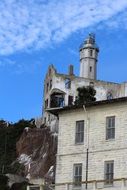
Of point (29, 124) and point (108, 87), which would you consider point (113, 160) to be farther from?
point (108, 87)

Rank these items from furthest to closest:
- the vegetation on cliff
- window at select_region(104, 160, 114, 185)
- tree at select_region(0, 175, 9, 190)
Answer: the vegetation on cliff
tree at select_region(0, 175, 9, 190)
window at select_region(104, 160, 114, 185)

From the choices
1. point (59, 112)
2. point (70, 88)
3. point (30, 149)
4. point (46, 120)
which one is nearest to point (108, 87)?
point (70, 88)

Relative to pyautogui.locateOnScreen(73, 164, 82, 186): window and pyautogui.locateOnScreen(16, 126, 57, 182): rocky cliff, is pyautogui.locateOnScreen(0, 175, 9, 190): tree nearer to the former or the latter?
pyautogui.locateOnScreen(73, 164, 82, 186): window

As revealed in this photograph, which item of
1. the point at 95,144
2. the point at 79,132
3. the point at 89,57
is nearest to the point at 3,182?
the point at 79,132

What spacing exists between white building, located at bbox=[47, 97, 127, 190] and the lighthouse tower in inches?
3699

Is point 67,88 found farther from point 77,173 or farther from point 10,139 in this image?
point 77,173

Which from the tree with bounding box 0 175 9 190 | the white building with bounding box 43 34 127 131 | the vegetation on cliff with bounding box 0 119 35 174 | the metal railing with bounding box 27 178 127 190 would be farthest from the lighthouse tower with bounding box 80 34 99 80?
the metal railing with bounding box 27 178 127 190

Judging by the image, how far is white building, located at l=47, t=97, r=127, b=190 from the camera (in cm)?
4838

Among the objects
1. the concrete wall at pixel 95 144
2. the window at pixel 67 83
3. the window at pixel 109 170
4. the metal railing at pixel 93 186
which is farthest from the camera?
the window at pixel 67 83

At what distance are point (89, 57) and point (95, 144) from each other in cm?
9935

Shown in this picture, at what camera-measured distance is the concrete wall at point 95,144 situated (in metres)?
48.6

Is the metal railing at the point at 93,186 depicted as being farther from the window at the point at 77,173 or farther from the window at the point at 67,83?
the window at the point at 67,83

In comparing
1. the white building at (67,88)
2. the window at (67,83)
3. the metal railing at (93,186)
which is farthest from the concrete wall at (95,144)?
the window at (67,83)

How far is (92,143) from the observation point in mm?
50500
